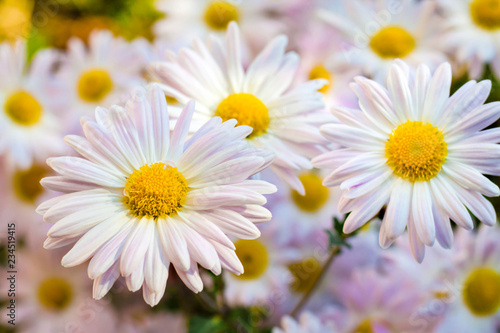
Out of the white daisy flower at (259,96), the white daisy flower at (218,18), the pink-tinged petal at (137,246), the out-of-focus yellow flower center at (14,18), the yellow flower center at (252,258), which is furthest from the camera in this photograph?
the out-of-focus yellow flower center at (14,18)

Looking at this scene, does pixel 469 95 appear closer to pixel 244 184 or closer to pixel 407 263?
pixel 244 184

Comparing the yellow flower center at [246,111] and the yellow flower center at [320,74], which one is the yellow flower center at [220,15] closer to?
the yellow flower center at [320,74]

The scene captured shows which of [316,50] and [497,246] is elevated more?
[316,50]

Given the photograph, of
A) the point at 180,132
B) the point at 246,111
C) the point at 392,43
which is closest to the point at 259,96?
the point at 246,111

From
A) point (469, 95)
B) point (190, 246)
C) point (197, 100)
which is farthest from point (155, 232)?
point (469, 95)

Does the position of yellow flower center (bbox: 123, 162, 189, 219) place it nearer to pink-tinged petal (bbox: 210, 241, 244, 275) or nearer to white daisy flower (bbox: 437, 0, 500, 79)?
pink-tinged petal (bbox: 210, 241, 244, 275)

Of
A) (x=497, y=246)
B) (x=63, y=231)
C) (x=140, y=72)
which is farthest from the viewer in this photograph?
(x=140, y=72)

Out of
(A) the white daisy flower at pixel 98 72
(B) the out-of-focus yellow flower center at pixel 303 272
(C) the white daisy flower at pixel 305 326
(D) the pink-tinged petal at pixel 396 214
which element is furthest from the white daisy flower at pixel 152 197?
(A) the white daisy flower at pixel 98 72
